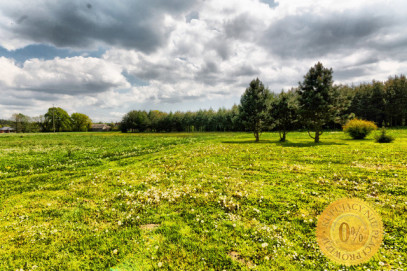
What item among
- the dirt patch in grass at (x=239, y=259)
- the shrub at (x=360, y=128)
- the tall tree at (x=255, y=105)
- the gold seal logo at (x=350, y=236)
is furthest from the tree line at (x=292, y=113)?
the dirt patch in grass at (x=239, y=259)

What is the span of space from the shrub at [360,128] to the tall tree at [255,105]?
51.8 ft

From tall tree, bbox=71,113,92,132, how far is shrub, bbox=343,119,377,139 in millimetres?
172508

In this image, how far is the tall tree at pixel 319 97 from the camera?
28.3 m

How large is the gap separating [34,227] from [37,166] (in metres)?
13.0

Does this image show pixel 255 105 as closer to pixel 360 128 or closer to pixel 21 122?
pixel 360 128

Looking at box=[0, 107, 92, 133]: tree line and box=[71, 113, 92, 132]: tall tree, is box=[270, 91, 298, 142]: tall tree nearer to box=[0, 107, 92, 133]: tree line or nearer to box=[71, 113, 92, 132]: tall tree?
box=[0, 107, 92, 133]: tree line

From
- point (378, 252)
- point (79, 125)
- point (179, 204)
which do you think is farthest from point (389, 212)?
point (79, 125)

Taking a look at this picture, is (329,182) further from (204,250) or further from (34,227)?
(34,227)

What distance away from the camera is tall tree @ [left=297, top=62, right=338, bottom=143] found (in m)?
28.3

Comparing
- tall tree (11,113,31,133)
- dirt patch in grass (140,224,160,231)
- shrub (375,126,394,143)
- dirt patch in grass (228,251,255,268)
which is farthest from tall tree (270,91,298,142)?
tall tree (11,113,31,133)

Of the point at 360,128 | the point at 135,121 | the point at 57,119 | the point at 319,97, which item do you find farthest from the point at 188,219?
the point at 57,119

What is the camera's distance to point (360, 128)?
103ft

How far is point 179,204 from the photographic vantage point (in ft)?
24.0

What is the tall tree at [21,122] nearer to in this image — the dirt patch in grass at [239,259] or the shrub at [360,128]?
the dirt patch in grass at [239,259]
